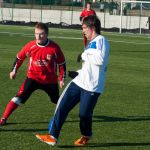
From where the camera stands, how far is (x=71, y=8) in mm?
61875

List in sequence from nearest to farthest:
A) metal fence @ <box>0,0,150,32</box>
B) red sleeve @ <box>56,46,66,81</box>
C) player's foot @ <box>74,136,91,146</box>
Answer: player's foot @ <box>74,136,91,146</box> < red sleeve @ <box>56,46,66,81</box> < metal fence @ <box>0,0,150,32</box>

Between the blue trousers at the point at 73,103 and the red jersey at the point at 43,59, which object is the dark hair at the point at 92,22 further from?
the red jersey at the point at 43,59

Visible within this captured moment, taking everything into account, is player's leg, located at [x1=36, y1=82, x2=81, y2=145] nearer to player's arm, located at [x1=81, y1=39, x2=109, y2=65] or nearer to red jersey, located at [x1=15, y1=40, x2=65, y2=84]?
player's arm, located at [x1=81, y1=39, x2=109, y2=65]

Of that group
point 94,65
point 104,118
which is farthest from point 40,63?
point 94,65

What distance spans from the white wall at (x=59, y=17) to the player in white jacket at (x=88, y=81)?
44482mm

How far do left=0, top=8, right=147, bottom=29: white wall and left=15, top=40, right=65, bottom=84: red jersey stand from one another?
42756mm

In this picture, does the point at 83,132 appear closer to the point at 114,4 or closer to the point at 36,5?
Result: the point at 114,4

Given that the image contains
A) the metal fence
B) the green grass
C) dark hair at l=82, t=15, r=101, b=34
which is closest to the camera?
dark hair at l=82, t=15, r=101, b=34

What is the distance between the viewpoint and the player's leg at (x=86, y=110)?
326 inches

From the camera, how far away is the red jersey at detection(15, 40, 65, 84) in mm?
10070

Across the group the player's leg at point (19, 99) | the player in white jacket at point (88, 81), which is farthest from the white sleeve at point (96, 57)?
the player's leg at point (19, 99)

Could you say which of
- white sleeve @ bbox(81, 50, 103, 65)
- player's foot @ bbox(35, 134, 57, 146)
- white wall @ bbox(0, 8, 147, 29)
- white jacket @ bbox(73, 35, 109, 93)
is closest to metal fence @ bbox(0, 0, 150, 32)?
white wall @ bbox(0, 8, 147, 29)

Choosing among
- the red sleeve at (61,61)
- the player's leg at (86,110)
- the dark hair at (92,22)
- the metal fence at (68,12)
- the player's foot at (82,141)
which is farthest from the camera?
the metal fence at (68,12)

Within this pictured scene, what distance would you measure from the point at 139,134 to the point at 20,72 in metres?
8.98
